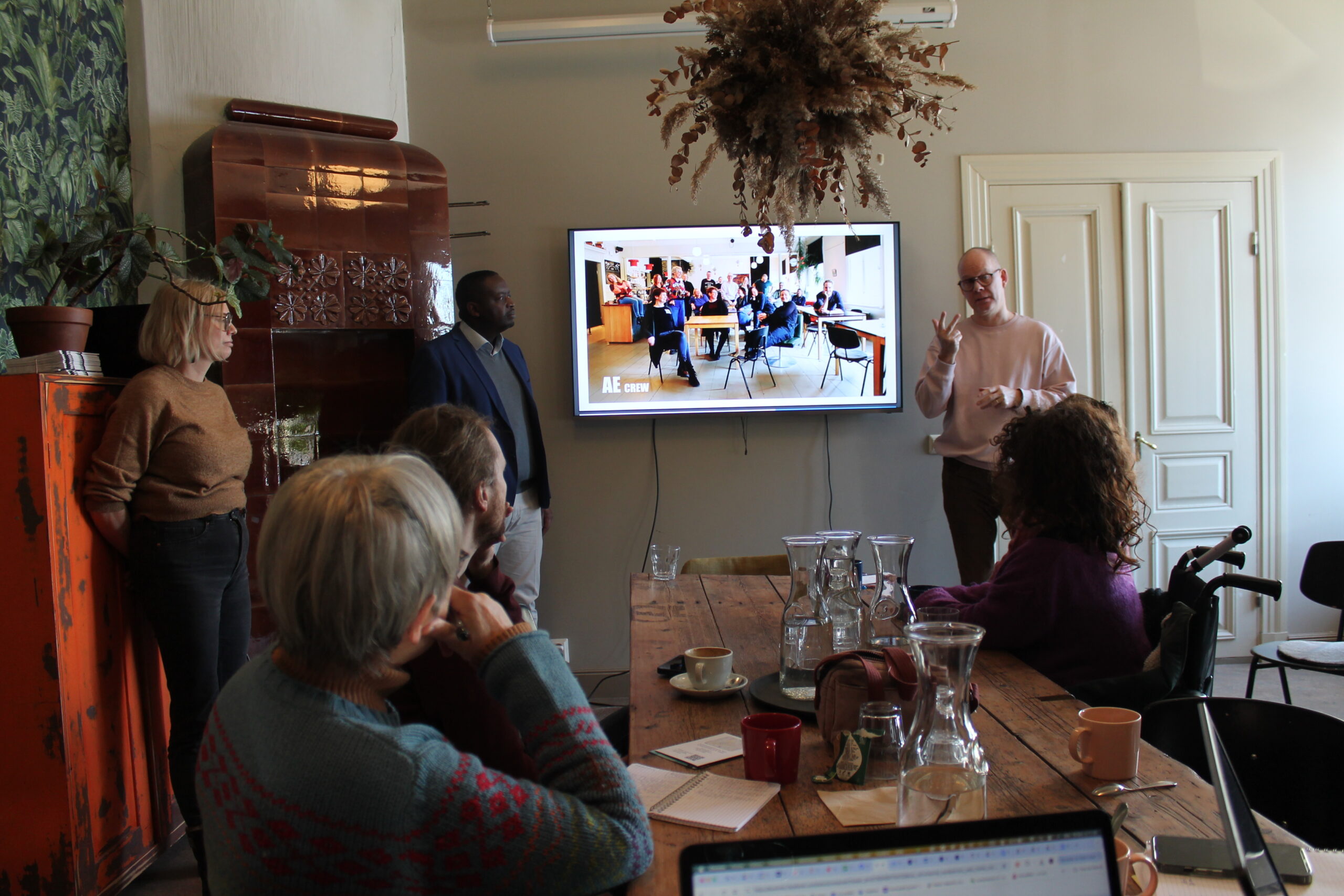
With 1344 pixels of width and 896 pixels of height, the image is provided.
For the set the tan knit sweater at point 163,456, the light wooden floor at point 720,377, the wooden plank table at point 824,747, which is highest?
the light wooden floor at point 720,377

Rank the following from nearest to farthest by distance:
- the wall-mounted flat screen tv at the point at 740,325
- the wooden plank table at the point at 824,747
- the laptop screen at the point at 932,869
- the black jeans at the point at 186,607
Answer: the laptop screen at the point at 932,869
the wooden plank table at the point at 824,747
the black jeans at the point at 186,607
the wall-mounted flat screen tv at the point at 740,325

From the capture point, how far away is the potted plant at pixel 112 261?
2.38 meters

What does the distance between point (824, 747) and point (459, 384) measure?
246 cm

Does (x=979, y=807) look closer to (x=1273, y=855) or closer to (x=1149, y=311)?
(x=1273, y=855)

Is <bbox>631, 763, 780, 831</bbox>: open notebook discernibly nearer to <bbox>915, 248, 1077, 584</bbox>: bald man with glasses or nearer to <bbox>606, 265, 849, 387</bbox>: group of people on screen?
<bbox>915, 248, 1077, 584</bbox>: bald man with glasses

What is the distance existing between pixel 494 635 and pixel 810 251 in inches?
133

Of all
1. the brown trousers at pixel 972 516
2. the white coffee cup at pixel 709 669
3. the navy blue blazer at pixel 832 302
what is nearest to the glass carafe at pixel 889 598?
the white coffee cup at pixel 709 669

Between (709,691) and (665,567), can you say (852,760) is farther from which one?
(665,567)

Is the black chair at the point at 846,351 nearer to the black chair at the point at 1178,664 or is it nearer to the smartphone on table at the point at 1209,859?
the black chair at the point at 1178,664

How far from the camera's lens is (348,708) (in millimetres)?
917

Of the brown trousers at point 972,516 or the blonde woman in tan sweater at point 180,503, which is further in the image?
the brown trousers at point 972,516

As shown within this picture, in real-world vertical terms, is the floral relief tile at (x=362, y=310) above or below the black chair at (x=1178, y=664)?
above

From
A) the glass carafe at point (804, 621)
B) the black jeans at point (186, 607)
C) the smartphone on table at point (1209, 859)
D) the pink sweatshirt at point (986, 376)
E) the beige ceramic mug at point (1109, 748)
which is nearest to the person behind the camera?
the smartphone on table at point (1209, 859)

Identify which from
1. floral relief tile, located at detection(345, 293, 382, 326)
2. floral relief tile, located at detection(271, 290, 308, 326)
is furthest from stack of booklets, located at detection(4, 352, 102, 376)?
floral relief tile, located at detection(345, 293, 382, 326)
